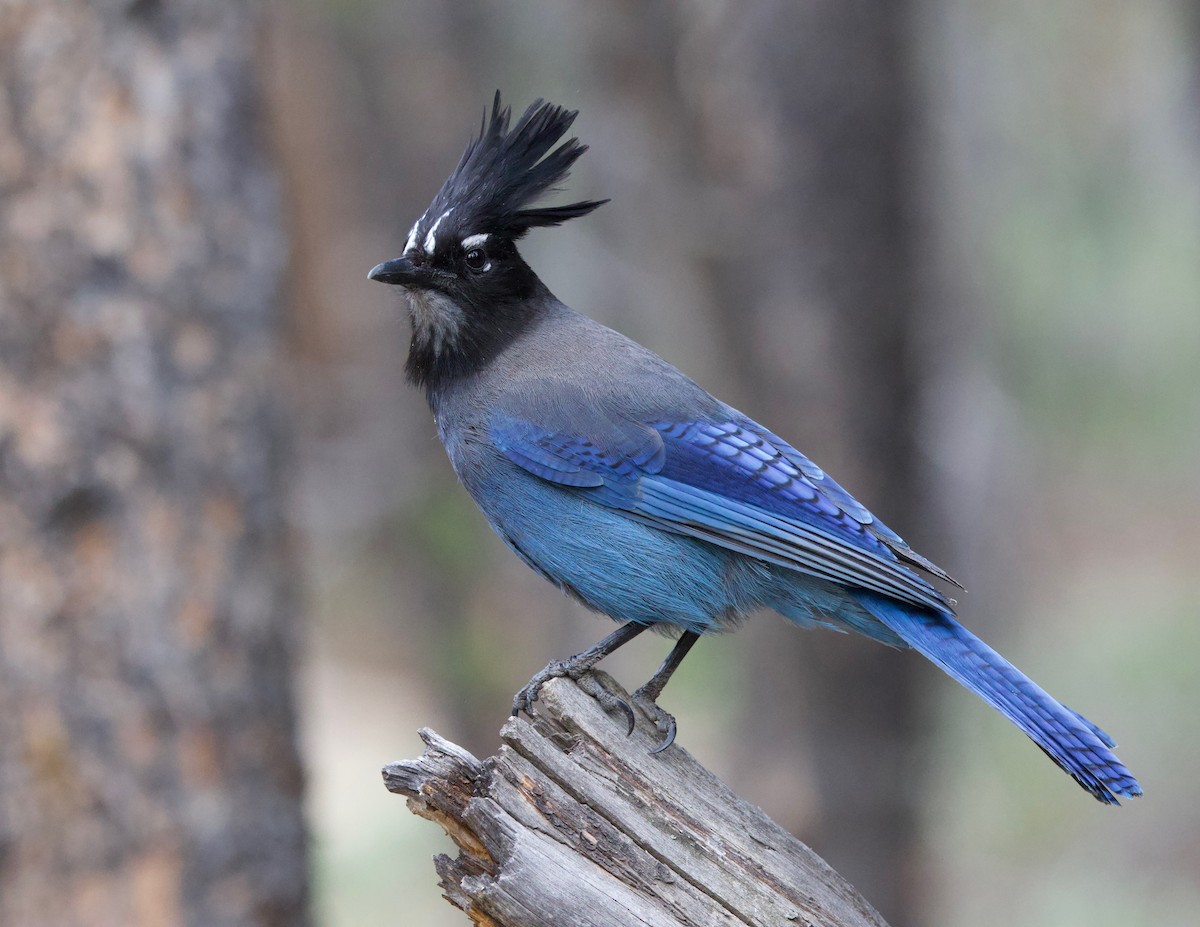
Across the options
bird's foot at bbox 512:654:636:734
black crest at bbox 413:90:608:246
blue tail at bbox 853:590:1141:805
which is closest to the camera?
blue tail at bbox 853:590:1141:805

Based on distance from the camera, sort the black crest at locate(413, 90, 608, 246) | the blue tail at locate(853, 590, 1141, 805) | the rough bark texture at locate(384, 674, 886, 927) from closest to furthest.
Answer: the rough bark texture at locate(384, 674, 886, 927)
the blue tail at locate(853, 590, 1141, 805)
the black crest at locate(413, 90, 608, 246)

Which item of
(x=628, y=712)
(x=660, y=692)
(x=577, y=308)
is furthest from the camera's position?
(x=577, y=308)

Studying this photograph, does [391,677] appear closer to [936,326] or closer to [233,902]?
[936,326]

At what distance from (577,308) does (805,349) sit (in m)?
1.19

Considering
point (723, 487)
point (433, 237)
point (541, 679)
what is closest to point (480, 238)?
point (433, 237)

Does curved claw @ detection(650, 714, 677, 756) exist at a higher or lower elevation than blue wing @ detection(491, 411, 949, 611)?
lower

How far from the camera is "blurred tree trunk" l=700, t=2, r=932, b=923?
19.5ft

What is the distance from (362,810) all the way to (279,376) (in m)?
6.87

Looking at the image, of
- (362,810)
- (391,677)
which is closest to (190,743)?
(362,810)

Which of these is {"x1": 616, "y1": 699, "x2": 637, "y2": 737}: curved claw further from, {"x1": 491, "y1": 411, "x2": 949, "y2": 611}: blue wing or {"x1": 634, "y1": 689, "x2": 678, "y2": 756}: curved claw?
{"x1": 491, "y1": 411, "x2": 949, "y2": 611}: blue wing

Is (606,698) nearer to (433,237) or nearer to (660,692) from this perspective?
(660,692)

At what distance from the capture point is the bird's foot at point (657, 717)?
10.1 feet

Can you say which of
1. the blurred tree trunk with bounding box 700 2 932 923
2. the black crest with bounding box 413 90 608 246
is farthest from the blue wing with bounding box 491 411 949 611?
the blurred tree trunk with bounding box 700 2 932 923

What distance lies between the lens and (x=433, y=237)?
3695 millimetres
